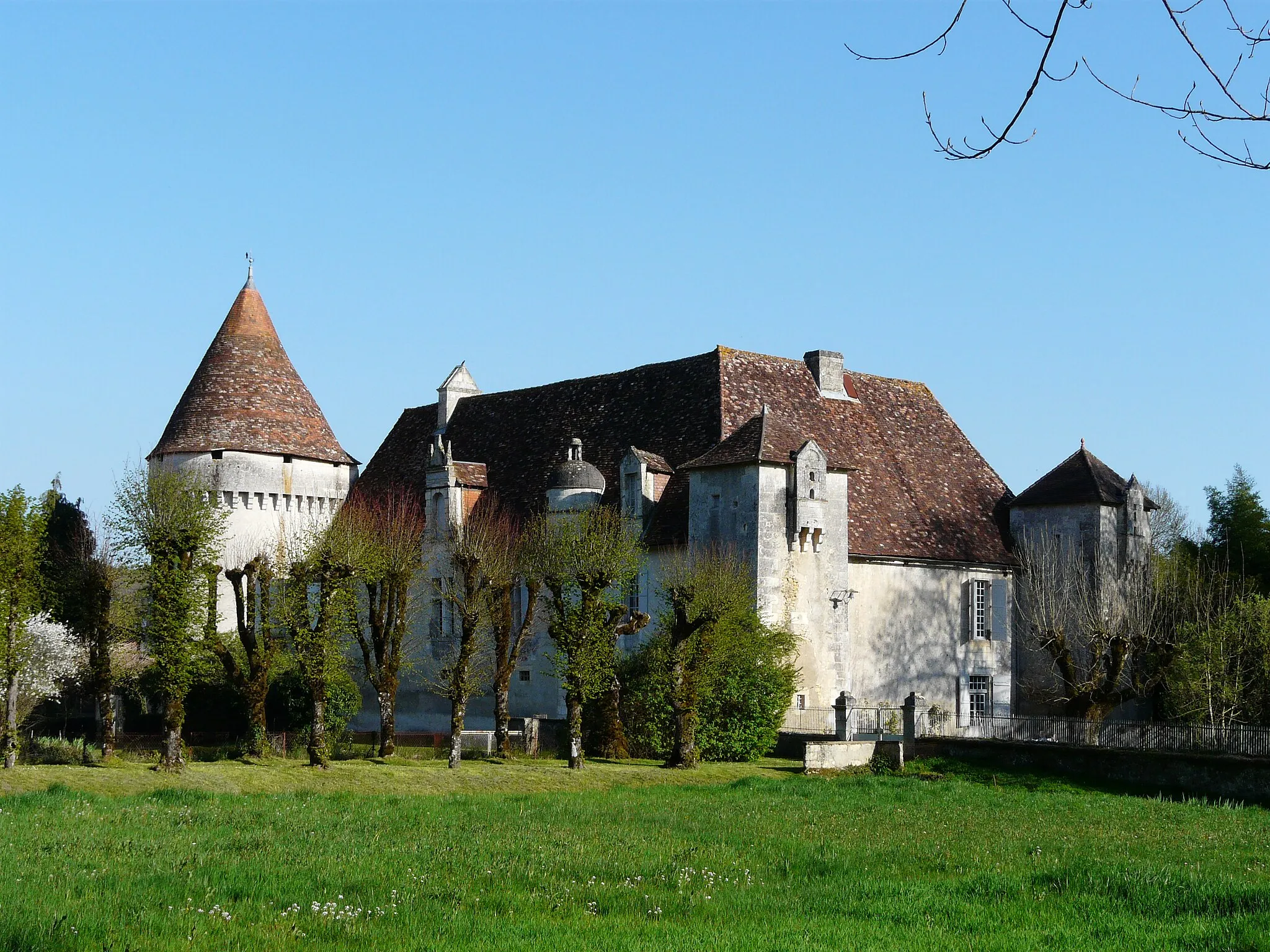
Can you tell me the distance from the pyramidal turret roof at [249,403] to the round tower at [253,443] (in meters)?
0.03

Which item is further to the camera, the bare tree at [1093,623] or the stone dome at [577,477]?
the stone dome at [577,477]

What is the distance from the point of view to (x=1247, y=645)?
39.9m

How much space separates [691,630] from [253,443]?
64.0 feet

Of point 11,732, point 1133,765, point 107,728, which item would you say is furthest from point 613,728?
point 11,732

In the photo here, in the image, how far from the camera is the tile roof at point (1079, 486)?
45000 millimetres

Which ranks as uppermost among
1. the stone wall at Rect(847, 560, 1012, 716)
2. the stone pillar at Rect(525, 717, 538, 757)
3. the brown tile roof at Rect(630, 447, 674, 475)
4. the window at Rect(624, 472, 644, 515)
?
the brown tile roof at Rect(630, 447, 674, 475)

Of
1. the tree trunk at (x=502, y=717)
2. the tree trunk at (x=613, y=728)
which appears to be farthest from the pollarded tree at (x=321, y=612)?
the tree trunk at (x=613, y=728)

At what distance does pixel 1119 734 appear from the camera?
3634 centimetres

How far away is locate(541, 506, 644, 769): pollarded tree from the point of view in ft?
118

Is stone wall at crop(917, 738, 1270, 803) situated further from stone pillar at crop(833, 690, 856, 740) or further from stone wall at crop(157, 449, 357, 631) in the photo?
stone wall at crop(157, 449, 357, 631)

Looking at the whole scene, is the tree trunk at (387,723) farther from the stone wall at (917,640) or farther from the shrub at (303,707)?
the stone wall at (917,640)

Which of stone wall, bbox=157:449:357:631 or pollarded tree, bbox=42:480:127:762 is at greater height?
stone wall, bbox=157:449:357:631

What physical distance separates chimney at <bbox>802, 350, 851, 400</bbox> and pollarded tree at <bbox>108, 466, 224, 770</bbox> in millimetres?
21345

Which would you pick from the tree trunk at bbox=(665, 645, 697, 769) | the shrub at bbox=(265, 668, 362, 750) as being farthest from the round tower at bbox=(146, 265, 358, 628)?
the tree trunk at bbox=(665, 645, 697, 769)
